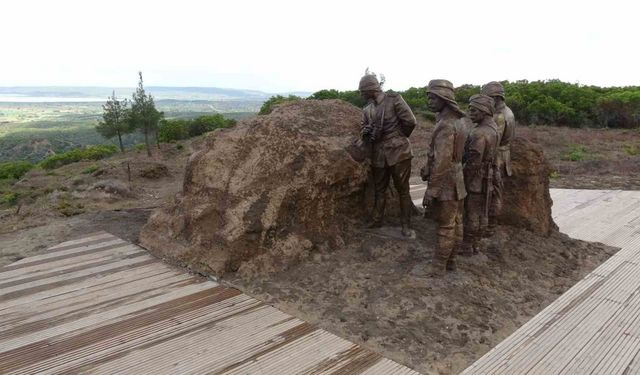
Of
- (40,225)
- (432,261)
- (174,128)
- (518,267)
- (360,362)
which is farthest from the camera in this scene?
(174,128)

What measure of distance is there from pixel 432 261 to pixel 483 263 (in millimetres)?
814

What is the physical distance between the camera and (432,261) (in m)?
5.70

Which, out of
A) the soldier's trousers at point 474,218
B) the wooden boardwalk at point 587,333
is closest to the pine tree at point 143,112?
the soldier's trousers at point 474,218

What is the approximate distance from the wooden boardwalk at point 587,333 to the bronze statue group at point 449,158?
52.8 inches

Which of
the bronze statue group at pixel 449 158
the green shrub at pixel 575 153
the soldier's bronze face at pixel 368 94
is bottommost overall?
the green shrub at pixel 575 153

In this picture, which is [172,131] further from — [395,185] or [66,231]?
[395,185]

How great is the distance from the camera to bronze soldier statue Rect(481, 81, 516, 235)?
6.23 m

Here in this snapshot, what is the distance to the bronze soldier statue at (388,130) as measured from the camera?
6113mm

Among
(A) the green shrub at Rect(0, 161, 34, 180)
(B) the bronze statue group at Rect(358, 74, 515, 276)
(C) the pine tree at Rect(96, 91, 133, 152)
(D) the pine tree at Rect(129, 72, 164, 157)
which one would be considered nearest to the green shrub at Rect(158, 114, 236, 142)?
(C) the pine tree at Rect(96, 91, 133, 152)

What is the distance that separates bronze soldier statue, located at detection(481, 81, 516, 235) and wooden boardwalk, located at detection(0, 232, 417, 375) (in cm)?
322

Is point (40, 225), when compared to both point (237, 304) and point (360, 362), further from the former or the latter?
point (360, 362)

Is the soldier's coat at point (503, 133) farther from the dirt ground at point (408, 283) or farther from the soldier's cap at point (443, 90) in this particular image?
the soldier's cap at point (443, 90)

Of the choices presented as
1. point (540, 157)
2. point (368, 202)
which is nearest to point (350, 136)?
point (368, 202)

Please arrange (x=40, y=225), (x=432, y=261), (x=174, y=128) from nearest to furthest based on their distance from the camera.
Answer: (x=432, y=261)
(x=40, y=225)
(x=174, y=128)
